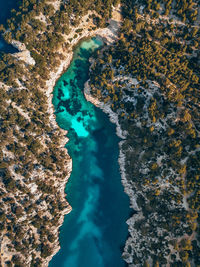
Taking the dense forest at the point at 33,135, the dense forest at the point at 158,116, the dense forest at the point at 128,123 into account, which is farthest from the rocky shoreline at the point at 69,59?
the dense forest at the point at 158,116

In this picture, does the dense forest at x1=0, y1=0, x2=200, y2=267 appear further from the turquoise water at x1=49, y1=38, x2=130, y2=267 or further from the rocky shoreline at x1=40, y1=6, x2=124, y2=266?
the turquoise water at x1=49, y1=38, x2=130, y2=267

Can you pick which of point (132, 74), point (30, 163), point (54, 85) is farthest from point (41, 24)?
point (30, 163)

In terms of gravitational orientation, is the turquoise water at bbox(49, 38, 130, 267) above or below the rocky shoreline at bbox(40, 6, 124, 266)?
below

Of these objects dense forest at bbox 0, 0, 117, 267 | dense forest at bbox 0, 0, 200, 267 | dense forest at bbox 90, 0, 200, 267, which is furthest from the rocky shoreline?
dense forest at bbox 90, 0, 200, 267

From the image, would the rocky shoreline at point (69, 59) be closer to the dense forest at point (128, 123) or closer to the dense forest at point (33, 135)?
the dense forest at point (33, 135)

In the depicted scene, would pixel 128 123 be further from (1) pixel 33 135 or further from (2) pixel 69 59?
(1) pixel 33 135

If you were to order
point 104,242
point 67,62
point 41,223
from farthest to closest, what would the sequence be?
point 67,62, point 104,242, point 41,223

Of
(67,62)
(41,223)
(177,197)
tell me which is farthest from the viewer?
(67,62)

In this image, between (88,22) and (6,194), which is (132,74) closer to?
(88,22)
